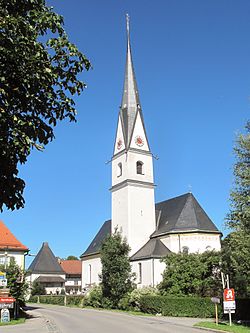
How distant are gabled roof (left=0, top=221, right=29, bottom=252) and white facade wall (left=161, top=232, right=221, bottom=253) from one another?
20.4 metres

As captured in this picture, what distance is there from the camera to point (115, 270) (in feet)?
137

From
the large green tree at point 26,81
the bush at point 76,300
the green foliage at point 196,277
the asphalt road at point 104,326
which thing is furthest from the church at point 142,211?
the large green tree at point 26,81

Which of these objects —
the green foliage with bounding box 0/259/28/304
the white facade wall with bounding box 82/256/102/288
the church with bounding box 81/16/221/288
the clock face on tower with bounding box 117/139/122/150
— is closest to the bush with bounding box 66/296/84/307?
the white facade wall with bounding box 82/256/102/288

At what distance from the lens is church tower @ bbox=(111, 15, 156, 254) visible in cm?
5088

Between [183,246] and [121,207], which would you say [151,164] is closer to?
[121,207]

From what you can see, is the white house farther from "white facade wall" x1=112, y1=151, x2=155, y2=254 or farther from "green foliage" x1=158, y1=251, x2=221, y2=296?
"green foliage" x1=158, y1=251, x2=221, y2=296

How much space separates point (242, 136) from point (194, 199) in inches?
1056

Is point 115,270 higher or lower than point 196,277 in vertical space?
higher

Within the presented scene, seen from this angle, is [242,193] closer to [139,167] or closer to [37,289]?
[139,167]

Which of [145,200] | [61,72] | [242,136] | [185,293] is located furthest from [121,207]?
[61,72]

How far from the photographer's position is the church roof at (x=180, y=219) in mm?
46741

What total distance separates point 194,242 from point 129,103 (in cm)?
2170

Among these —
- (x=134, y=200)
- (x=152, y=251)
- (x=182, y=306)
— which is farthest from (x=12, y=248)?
(x=182, y=306)

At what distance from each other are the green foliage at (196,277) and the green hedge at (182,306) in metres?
2.55
